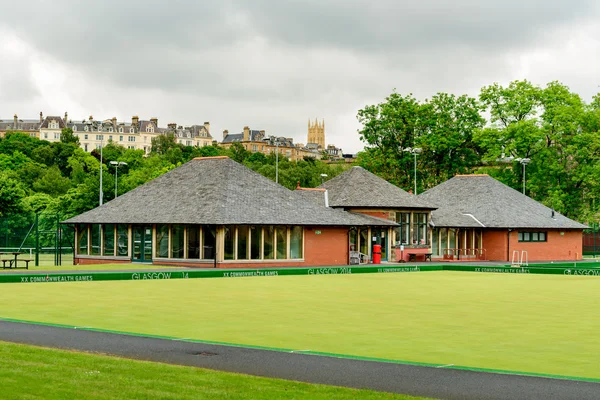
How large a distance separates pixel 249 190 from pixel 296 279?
10.9 metres

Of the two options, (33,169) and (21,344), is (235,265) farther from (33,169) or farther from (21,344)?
(33,169)

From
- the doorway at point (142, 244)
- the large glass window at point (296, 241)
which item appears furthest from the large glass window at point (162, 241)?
the large glass window at point (296, 241)

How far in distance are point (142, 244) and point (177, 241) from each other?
2.27 m

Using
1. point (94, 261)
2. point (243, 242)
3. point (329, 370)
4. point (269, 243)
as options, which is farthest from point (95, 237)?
point (329, 370)

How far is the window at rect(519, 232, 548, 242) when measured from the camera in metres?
59.7

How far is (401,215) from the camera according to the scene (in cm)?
5353

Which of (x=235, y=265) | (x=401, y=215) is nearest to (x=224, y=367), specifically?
(x=235, y=265)

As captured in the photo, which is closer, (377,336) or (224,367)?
(224,367)

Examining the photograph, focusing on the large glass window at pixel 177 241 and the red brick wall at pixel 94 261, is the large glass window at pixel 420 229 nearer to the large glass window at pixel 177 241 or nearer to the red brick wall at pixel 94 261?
the large glass window at pixel 177 241

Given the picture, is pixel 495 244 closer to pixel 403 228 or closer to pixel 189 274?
pixel 403 228

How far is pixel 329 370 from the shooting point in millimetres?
12070

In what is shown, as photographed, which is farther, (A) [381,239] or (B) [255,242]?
(A) [381,239]

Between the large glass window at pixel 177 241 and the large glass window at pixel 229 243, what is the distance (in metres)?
2.42

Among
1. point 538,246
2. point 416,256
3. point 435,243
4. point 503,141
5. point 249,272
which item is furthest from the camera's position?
point 503,141
